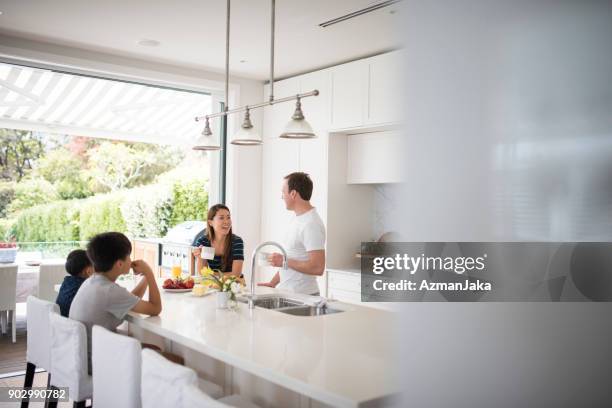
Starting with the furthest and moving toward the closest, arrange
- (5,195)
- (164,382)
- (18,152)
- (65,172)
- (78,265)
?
1. (65,172)
2. (18,152)
3. (5,195)
4. (78,265)
5. (164,382)

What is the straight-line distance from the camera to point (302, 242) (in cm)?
319

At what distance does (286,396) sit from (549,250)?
160 cm

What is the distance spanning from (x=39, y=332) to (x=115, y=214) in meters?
7.39

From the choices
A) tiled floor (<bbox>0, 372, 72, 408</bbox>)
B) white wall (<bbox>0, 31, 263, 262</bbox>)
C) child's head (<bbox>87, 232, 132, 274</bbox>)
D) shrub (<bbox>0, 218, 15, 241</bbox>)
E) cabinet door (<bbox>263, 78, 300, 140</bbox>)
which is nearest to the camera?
child's head (<bbox>87, 232, 132, 274</bbox>)

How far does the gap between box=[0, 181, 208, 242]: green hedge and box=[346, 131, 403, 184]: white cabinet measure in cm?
504

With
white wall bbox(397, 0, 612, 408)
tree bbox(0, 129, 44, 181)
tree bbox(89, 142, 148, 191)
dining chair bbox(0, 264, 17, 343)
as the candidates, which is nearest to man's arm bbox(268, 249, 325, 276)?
white wall bbox(397, 0, 612, 408)

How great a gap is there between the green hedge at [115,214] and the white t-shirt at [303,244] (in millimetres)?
6463

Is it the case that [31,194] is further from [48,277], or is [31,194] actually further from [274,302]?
[274,302]

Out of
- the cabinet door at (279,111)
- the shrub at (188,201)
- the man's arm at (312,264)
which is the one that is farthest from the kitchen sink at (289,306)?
the shrub at (188,201)

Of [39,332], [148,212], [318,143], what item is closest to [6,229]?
[148,212]

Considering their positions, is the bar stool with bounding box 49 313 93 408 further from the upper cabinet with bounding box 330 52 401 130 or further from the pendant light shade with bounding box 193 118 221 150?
the upper cabinet with bounding box 330 52 401 130

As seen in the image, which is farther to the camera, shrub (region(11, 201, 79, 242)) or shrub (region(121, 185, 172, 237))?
shrub (region(11, 201, 79, 242))

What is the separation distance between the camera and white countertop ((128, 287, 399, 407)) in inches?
59.9

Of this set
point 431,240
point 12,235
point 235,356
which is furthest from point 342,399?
point 12,235
